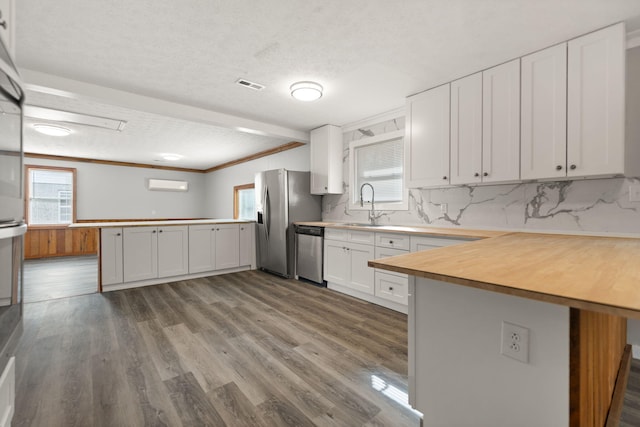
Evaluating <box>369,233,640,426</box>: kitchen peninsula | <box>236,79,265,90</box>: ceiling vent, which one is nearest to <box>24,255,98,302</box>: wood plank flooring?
<box>236,79,265,90</box>: ceiling vent

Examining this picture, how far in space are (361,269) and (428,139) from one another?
1589 millimetres

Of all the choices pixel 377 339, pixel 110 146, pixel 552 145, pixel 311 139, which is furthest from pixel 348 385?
pixel 110 146

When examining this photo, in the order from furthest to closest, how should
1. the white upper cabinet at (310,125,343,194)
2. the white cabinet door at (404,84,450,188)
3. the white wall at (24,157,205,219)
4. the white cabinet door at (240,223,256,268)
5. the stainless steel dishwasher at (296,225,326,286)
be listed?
the white wall at (24,157,205,219) → the white cabinet door at (240,223,256,268) → the white upper cabinet at (310,125,343,194) → the stainless steel dishwasher at (296,225,326,286) → the white cabinet door at (404,84,450,188)

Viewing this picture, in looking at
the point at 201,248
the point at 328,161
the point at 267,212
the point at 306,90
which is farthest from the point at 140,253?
the point at 306,90

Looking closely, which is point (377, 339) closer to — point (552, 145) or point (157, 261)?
point (552, 145)

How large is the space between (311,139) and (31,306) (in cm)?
399

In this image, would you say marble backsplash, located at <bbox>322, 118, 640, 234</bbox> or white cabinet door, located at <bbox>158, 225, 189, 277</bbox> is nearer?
marble backsplash, located at <bbox>322, 118, 640, 234</bbox>

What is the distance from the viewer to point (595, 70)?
6.57 ft

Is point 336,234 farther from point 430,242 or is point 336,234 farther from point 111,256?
point 111,256

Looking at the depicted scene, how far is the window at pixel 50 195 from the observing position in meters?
6.31

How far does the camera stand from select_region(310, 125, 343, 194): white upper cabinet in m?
4.33

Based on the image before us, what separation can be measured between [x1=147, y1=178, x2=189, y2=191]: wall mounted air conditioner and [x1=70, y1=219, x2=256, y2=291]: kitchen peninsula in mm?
3715

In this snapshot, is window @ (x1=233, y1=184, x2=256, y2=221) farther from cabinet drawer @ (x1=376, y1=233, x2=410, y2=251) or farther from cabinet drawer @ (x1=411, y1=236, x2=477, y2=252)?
cabinet drawer @ (x1=411, y1=236, x2=477, y2=252)

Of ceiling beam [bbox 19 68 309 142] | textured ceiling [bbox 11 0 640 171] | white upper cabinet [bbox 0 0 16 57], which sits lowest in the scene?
white upper cabinet [bbox 0 0 16 57]
